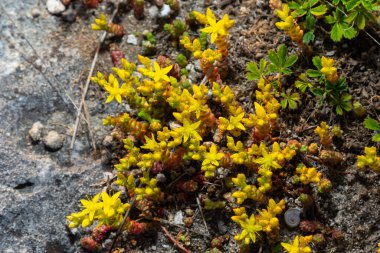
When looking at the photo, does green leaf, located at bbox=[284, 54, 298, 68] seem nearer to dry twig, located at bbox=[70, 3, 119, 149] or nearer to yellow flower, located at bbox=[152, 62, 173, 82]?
yellow flower, located at bbox=[152, 62, 173, 82]

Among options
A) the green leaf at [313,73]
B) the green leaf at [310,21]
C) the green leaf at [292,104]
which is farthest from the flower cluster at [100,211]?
the green leaf at [310,21]

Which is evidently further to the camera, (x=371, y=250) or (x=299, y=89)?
(x=299, y=89)

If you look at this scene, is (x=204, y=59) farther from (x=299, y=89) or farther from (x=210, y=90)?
(x=299, y=89)

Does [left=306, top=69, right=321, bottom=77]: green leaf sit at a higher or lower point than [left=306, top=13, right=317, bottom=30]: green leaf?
lower

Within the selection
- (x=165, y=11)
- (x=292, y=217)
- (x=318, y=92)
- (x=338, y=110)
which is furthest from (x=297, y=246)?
(x=165, y=11)

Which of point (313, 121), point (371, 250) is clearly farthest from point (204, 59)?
point (371, 250)

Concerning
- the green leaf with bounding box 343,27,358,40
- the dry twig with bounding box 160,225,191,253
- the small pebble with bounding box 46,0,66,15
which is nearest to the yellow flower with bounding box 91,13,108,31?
the small pebble with bounding box 46,0,66,15

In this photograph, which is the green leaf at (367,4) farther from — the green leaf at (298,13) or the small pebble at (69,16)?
the small pebble at (69,16)
